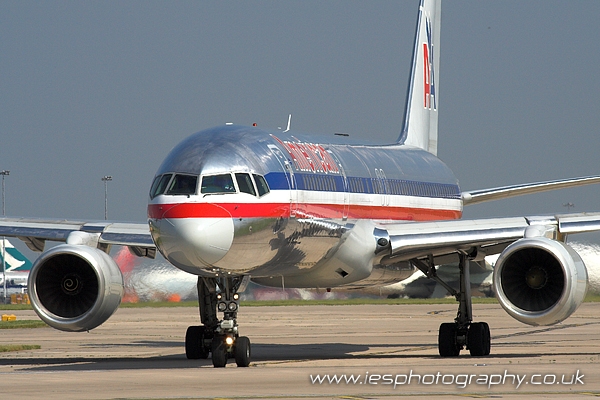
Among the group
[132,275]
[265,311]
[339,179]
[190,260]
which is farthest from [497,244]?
[132,275]

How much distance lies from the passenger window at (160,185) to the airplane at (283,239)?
36mm

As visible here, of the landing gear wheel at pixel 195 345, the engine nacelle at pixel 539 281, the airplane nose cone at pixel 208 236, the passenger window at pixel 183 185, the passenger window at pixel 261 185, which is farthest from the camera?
the landing gear wheel at pixel 195 345

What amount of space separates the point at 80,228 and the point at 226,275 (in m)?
5.60

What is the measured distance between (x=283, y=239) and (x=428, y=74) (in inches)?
702

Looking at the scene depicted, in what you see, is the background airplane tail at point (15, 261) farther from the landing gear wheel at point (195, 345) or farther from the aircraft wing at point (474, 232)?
the aircraft wing at point (474, 232)

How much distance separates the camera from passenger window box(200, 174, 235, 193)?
20547 mm

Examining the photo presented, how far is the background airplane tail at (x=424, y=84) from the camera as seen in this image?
36.7 metres

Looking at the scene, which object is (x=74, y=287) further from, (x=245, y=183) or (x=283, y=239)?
(x=245, y=183)

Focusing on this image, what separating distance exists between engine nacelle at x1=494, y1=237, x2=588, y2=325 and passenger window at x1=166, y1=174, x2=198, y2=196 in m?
6.08

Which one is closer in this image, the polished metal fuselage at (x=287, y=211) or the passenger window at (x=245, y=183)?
the polished metal fuselage at (x=287, y=211)


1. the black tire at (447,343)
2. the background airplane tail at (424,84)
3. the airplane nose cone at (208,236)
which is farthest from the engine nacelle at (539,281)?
the background airplane tail at (424,84)

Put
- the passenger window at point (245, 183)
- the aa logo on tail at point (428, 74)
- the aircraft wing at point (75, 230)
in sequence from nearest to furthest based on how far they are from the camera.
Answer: the passenger window at point (245, 183) < the aircraft wing at point (75, 230) < the aa logo on tail at point (428, 74)

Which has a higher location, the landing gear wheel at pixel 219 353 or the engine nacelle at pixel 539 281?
the engine nacelle at pixel 539 281

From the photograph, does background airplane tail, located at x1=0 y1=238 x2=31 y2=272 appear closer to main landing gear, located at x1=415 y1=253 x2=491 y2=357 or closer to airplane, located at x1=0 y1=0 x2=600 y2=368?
airplane, located at x1=0 y1=0 x2=600 y2=368
